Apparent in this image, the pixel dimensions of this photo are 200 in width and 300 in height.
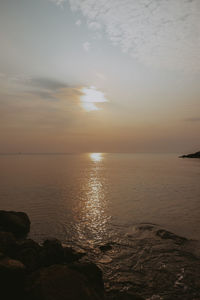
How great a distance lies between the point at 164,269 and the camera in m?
9.48

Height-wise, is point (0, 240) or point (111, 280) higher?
point (0, 240)

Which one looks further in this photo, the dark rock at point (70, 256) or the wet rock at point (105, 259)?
the wet rock at point (105, 259)

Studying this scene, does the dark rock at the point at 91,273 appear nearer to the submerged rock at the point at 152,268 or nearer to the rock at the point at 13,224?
the submerged rock at the point at 152,268

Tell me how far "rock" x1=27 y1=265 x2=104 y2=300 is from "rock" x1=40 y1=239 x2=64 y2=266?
200cm

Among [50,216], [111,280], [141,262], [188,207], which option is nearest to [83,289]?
[111,280]

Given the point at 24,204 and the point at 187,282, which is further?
the point at 24,204

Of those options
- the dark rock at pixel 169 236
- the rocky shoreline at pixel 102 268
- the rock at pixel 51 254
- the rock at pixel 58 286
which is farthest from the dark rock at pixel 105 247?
the rock at pixel 58 286

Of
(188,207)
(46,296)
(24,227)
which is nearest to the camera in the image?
(46,296)

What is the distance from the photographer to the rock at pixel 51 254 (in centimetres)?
846

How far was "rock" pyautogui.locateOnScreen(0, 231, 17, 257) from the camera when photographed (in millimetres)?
8531

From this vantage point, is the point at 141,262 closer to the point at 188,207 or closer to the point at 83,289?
the point at 83,289

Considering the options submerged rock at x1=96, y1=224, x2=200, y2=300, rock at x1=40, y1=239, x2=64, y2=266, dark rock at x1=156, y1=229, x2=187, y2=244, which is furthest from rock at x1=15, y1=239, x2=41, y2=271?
dark rock at x1=156, y1=229, x2=187, y2=244

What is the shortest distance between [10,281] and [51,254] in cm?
264

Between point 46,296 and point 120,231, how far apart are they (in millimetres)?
9726
